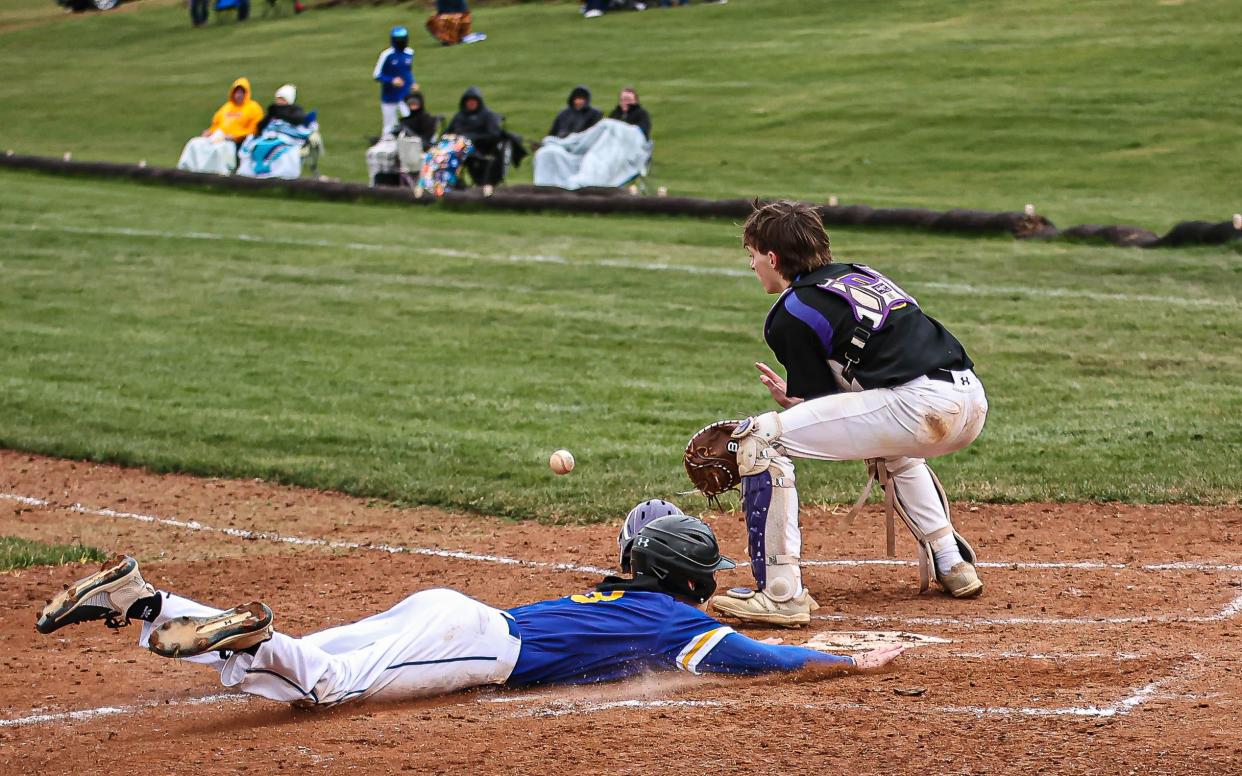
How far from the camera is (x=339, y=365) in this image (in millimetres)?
14227

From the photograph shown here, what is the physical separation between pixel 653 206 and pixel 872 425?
1612 cm

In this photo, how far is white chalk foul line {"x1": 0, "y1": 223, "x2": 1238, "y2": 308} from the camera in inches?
606

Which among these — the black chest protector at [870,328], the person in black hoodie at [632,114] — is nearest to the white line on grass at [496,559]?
the black chest protector at [870,328]

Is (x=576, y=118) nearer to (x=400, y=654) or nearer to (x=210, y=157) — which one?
(x=210, y=157)

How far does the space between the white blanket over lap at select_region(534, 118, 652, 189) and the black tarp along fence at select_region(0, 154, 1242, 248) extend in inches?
61.1

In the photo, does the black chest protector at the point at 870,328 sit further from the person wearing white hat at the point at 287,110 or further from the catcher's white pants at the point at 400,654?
the person wearing white hat at the point at 287,110

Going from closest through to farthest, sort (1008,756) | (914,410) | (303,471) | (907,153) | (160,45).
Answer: (1008,756) < (914,410) < (303,471) < (907,153) < (160,45)

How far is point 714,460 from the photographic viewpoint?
706 cm

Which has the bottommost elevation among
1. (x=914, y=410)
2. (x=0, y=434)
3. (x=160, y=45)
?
(x=0, y=434)

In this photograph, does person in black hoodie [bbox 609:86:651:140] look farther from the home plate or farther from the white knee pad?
the home plate

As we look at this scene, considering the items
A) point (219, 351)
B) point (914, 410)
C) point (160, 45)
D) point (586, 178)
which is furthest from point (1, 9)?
point (914, 410)

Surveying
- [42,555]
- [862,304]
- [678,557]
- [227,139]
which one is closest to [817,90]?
[227,139]

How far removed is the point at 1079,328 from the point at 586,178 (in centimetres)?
1206

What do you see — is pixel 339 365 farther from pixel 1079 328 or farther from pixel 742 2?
pixel 742 2
